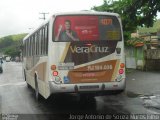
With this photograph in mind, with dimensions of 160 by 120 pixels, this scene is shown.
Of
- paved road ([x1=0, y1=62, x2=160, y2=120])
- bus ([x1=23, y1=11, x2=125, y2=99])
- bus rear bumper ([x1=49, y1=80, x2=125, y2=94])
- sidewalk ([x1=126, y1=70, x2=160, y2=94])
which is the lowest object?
sidewalk ([x1=126, y1=70, x2=160, y2=94])

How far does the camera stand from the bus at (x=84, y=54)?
1100cm

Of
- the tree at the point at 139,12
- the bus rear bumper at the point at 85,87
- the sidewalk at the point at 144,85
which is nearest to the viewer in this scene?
the bus rear bumper at the point at 85,87

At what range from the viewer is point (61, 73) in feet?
36.0

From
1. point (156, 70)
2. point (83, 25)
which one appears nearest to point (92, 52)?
point (83, 25)

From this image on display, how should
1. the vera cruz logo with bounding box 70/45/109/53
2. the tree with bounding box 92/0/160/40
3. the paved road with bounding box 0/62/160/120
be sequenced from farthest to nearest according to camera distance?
the tree with bounding box 92/0/160/40 → the vera cruz logo with bounding box 70/45/109/53 → the paved road with bounding box 0/62/160/120

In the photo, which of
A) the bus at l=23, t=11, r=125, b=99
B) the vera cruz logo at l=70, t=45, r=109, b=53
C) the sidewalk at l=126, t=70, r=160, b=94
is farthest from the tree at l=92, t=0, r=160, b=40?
the sidewalk at l=126, t=70, r=160, b=94

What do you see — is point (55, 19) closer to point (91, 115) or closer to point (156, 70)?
point (91, 115)

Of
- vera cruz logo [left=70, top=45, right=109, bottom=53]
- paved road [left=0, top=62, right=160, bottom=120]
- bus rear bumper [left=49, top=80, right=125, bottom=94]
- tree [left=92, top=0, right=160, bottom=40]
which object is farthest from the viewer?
tree [left=92, top=0, right=160, bottom=40]

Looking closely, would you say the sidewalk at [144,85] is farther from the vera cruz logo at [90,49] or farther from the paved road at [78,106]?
the vera cruz logo at [90,49]

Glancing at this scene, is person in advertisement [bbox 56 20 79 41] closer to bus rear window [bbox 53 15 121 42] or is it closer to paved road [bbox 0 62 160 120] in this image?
bus rear window [bbox 53 15 121 42]

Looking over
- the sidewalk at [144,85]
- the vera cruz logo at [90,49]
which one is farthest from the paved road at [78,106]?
the vera cruz logo at [90,49]

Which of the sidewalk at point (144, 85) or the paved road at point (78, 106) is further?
the sidewalk at point (144, 85)

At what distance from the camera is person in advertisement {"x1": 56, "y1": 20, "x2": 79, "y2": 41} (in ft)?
36.4

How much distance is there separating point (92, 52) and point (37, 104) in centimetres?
317
